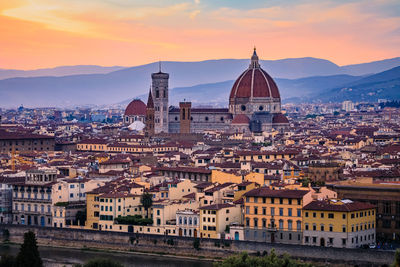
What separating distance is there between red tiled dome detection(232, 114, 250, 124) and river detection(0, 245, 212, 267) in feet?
318

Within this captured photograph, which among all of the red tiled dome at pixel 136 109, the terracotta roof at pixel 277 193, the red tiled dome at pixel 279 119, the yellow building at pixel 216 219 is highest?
the red tiled dome at pixel 136 109

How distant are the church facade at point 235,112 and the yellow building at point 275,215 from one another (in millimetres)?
98722

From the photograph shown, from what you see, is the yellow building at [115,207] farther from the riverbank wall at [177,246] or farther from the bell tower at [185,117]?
the bell tower at [185,117]

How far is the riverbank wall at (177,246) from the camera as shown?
1827 inches

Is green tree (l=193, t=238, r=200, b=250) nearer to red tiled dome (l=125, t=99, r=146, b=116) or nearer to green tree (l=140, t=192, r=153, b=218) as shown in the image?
green tree (l=140, t=192, r=153, b=218)

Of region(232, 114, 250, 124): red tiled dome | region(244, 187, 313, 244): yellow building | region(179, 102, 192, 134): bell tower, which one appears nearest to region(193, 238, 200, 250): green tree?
region(244, 187, 313, 244): yellow building

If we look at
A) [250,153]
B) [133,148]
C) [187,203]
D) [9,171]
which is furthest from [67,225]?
[133,148]

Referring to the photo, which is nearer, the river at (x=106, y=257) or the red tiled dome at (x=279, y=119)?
the river at (x=106, y=257)

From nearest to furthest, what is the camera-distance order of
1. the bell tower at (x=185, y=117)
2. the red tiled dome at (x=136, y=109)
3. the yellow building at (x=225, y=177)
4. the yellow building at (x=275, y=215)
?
1. the yellow building at (x=275, y=215)
2. the yellow building at (x=225, y=177)
3. the bell tower at (x=185, y=117)
4. the red tiled dome at (x=136, y=109)

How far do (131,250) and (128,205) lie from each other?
3729 millimetres

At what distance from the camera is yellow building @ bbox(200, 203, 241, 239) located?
2063 inches

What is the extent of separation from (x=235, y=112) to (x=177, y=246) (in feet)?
359

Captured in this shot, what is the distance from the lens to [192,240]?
51.9 meters

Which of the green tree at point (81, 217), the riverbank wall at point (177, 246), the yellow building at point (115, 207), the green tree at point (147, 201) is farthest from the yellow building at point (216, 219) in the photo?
the green tree at point (81, 217)
